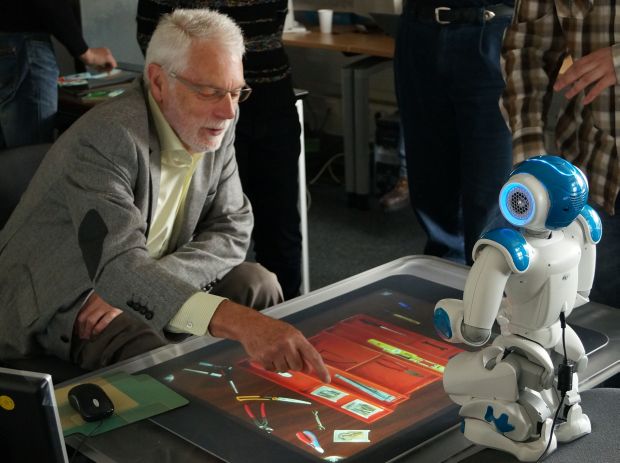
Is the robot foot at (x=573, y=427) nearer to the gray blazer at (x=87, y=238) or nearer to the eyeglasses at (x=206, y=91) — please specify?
the gray blazer at (x=87, y=238)

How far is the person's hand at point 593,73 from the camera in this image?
1715 mm

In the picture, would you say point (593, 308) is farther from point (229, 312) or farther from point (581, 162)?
point (229, 312)

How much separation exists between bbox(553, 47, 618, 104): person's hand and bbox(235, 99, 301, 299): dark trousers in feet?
3.22

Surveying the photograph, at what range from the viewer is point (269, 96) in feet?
8.33

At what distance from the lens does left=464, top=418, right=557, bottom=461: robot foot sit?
50.0 inches

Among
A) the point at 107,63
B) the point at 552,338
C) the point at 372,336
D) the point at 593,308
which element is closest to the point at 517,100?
the point at 593,308

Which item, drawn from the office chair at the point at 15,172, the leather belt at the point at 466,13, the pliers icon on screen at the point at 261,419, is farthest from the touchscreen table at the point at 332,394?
the leather belt at the point at 466,13

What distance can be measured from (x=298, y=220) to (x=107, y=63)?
1.07 m

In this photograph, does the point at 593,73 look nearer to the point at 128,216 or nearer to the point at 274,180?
the point at 128,216

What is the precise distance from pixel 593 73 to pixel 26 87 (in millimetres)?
1901

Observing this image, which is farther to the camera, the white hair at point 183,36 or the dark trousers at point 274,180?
the dark trousers at point 274,180

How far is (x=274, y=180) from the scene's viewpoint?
2619 millimetres

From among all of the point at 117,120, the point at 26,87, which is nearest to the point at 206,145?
the point at 117,120

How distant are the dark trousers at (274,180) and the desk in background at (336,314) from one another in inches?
28.5
